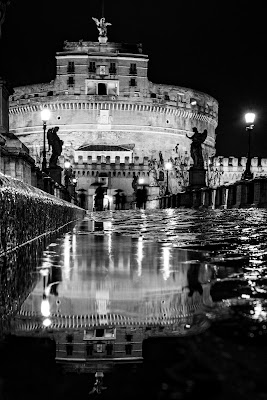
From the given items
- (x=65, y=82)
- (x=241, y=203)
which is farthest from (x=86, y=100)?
(x=241, y=203)

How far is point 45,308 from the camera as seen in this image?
1306 millimetres

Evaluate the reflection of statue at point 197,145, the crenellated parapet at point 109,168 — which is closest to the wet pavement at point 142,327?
the reflection of statue at point 197,145

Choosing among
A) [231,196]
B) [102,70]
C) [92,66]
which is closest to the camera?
[231,196]

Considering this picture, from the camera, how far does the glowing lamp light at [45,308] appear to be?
1.22 m

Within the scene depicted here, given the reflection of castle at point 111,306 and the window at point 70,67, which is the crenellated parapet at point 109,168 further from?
the reflection of castle at point 111,306

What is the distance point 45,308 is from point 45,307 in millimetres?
15

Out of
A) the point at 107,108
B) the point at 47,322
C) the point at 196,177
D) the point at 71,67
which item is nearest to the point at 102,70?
the point at 71,67

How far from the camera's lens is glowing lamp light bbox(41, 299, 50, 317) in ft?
4.01

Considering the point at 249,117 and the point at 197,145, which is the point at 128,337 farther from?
the point at 197,145

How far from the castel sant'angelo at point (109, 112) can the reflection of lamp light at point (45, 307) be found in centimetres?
4644

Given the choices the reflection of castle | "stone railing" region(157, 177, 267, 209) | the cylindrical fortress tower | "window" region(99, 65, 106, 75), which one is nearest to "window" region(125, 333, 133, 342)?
the reflection of castle

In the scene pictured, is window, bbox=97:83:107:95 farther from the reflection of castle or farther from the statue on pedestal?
the reflection of castle

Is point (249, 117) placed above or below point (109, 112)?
below

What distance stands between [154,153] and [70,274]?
1945 inches
